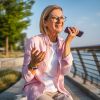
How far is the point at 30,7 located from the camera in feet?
134

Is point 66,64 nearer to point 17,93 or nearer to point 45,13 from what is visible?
point 45,13

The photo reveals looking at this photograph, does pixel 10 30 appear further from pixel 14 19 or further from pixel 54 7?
pixel 54 7

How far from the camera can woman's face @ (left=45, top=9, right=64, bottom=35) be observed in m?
3.99

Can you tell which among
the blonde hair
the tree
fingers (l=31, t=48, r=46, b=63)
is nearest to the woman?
the blonde hair

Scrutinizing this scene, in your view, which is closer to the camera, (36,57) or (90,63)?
(36,57)

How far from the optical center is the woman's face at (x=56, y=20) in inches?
157

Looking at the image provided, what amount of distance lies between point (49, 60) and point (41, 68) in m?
0.12

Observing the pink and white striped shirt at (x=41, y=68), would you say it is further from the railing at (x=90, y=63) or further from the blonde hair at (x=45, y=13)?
the railing at (x=90, y=63)

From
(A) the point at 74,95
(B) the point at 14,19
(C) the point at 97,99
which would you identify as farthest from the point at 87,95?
(B) the point at 14,19

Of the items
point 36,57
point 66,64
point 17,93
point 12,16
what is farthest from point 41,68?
point 12,16

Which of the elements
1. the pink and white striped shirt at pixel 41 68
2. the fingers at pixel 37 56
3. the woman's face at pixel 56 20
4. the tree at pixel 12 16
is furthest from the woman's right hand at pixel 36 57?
the tree at pixel 12 16

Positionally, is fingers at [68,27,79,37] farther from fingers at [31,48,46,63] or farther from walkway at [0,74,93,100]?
walkway at [0,74,93,100]

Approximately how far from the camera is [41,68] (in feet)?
12.9

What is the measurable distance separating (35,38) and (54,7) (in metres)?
0.37
